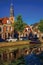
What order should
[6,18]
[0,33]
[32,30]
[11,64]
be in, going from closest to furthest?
[11,64] < [0,33] < [6,18] < [32,30]

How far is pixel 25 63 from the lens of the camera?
2734 centimetres

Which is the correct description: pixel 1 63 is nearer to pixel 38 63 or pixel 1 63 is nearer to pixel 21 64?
pixel 21 64

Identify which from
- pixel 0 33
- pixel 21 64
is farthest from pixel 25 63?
pixel 0 33

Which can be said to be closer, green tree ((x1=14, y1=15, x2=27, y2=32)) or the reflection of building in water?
green tree ((x1=14, y1=15, x2=27, y2=32))

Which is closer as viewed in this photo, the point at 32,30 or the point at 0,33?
the point at 0,33

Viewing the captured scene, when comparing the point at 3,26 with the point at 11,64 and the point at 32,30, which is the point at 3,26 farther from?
the point at 11,64

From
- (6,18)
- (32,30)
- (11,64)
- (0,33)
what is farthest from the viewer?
(32,30)

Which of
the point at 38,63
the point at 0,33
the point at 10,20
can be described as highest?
the point at 10,20

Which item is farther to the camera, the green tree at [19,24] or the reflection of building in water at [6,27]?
the reflection of building in water at [6,27]

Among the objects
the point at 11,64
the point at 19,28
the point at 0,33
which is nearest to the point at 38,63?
the point at 11,64

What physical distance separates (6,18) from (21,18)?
485 inches

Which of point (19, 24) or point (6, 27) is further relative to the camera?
point (6, 27)

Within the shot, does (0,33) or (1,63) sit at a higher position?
(0,33)

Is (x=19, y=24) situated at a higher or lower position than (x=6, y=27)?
higher
